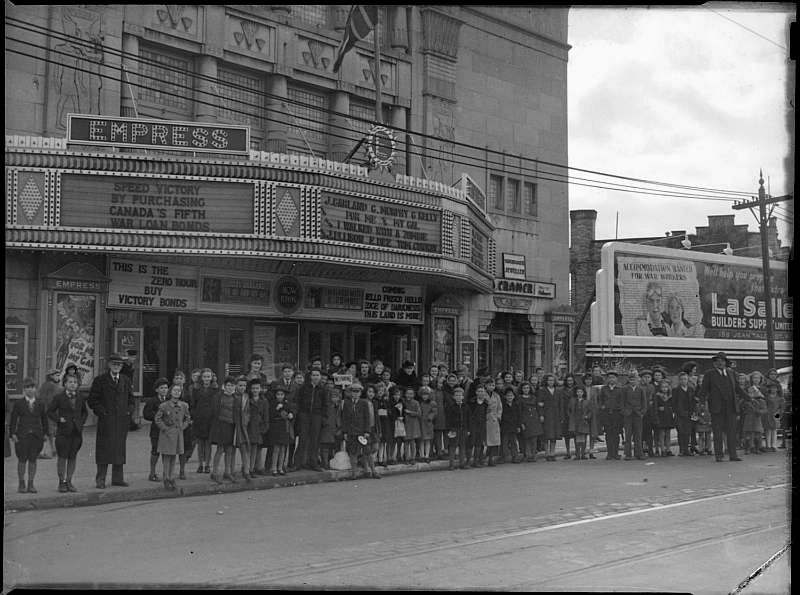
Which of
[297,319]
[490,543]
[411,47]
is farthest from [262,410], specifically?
[411,47]

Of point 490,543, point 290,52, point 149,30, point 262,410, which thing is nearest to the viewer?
point 490,543

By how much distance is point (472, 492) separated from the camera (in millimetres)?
12461

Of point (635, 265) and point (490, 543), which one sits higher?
point (635, 265)

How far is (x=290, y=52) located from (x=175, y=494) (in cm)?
1258

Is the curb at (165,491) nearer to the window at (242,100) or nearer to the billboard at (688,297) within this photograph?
the window at (242,100)

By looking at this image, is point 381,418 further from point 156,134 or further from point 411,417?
point 156,134

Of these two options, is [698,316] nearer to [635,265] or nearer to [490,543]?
[635,265]

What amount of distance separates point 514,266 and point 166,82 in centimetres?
1170

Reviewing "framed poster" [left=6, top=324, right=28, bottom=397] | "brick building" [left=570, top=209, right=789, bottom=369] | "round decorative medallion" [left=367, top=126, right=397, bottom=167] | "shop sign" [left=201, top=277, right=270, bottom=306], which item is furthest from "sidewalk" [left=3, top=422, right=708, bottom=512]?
"brick building" [left=570, top=209, right=789, bottom=369]

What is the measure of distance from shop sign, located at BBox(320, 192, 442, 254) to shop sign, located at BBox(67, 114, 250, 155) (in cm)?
216

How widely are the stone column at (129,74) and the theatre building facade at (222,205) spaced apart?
0.04 m

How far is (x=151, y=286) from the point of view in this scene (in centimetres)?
1914

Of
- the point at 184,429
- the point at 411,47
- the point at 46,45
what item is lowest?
the point at 184,429

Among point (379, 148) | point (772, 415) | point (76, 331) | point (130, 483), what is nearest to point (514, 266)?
point (379, 148)
